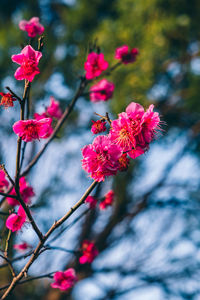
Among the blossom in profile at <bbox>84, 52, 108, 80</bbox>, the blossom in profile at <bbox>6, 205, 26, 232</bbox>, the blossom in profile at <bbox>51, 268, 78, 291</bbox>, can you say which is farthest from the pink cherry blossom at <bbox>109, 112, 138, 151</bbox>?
the blossom in profile at <bbox>51, 268, 78, 291</bbox>

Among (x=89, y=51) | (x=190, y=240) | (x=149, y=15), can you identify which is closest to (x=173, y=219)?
(x=190, y=240)

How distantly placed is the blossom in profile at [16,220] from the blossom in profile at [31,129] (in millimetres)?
334

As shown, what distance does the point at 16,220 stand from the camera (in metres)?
1.11

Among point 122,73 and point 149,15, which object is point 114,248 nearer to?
point 122,73

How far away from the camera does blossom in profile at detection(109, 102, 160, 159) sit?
0.79m

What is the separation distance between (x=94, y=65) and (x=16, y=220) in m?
0.90

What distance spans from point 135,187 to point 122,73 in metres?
1.66

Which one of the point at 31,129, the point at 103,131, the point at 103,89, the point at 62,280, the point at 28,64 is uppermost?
the point at 103,89

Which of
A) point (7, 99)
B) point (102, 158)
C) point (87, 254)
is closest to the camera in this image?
point (102, 158)

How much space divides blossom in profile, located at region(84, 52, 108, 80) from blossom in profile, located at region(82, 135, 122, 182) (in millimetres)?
757

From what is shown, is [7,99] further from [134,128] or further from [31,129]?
[134,128]

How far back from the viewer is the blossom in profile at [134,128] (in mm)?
789

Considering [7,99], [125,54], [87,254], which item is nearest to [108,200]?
[87,254]

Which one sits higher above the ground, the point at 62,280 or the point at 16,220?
the point at 16,220
